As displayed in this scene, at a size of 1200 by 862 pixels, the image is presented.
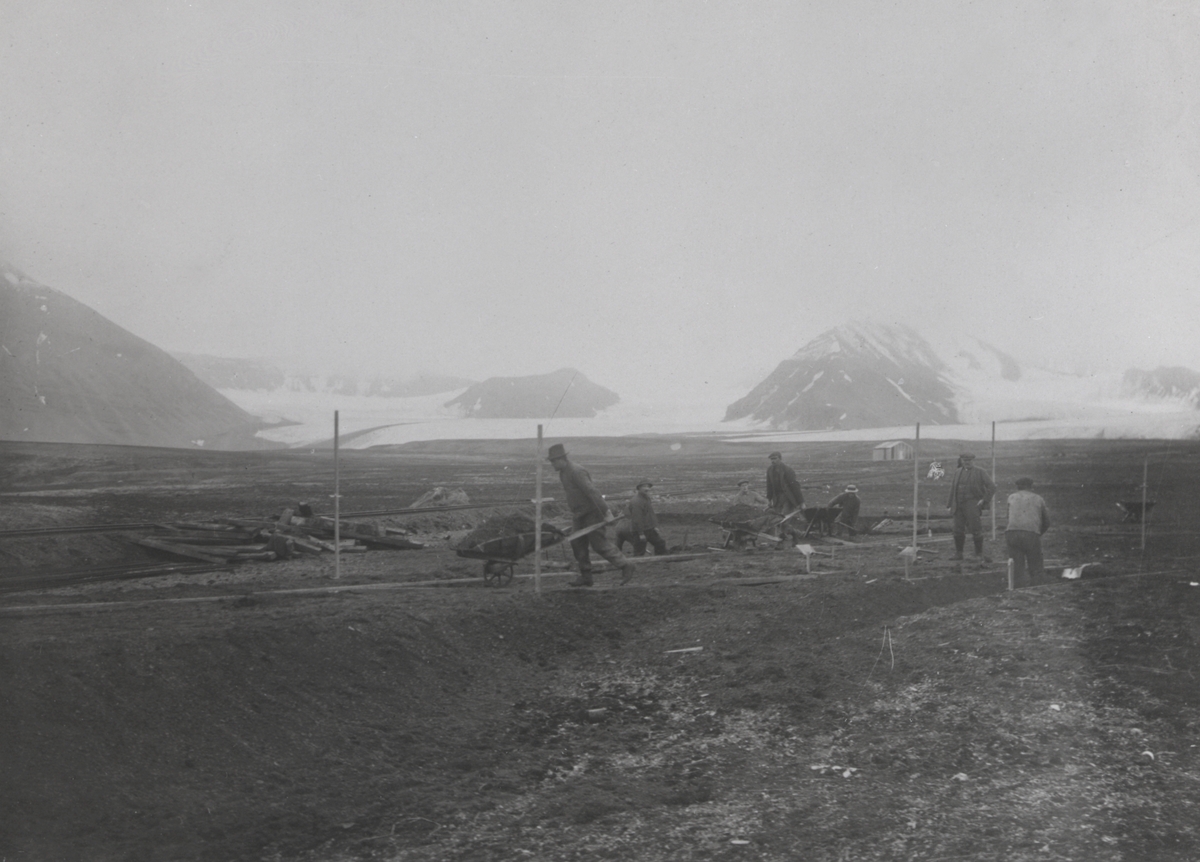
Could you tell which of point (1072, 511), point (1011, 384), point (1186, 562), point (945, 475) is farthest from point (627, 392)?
point (1186, 562)

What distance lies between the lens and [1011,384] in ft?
568

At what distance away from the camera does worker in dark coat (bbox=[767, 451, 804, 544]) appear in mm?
16328

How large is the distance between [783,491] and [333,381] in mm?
164970

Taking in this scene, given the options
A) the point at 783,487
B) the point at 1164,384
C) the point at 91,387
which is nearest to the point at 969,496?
the point at 783,487

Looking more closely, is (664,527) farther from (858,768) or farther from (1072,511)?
(858,768)

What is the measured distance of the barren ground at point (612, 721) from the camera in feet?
16.8

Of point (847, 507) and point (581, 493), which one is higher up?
point (581, 493)

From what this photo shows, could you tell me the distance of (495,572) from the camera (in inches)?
488

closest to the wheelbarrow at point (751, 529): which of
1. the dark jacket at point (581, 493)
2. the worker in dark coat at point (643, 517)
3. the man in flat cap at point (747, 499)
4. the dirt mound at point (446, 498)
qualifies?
the man in flat cap at point (747, 499)

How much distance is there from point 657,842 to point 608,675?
3546 mm

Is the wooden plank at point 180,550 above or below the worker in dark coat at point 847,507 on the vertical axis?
below

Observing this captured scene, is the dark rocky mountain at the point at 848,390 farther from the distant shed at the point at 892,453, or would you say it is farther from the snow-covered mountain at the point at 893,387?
the distant shed at the point at 892,453

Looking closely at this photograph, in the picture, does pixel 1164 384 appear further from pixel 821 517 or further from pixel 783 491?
pixel 783 491

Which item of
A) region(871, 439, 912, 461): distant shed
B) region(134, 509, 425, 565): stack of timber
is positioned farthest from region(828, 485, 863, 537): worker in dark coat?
region(871, 439, 912, 461): distant shed
